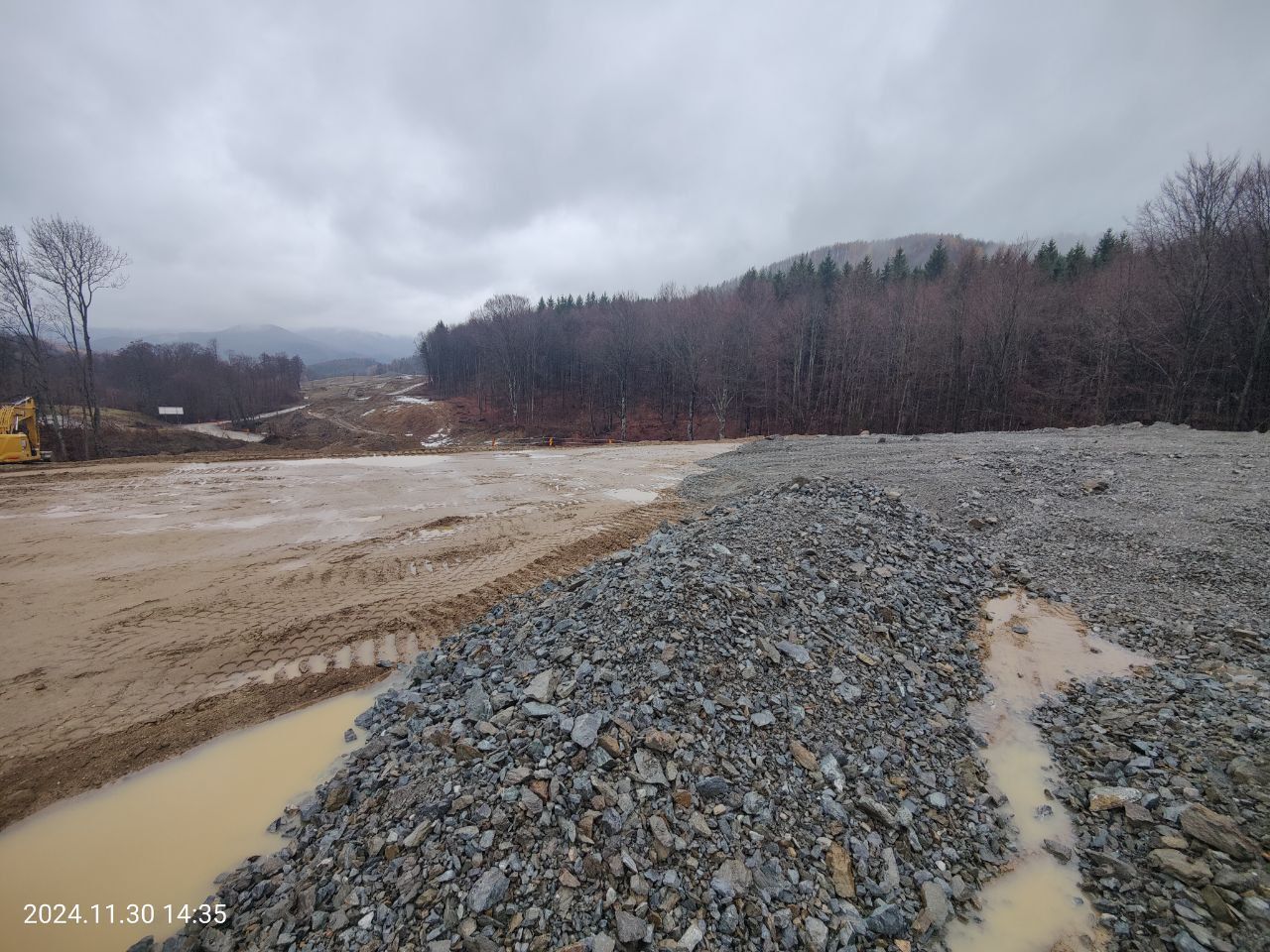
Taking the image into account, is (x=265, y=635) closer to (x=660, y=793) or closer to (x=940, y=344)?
(x=660, y=793)

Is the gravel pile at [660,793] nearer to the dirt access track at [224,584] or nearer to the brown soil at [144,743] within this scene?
the brown soil at [144,743]

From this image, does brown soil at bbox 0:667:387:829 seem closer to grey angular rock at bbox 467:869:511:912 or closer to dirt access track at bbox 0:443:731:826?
dirt access track at bbox 0:443:731:826

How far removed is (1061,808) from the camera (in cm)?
394

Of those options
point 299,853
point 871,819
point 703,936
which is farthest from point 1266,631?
point 299,853

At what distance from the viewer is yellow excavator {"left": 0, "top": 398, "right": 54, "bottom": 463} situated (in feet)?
63.4

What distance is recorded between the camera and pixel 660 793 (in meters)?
3.53

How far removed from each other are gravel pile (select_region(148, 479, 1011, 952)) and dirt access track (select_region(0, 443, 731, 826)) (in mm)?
1987

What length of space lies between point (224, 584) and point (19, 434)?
72.7 ft

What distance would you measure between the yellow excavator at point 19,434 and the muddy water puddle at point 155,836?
25.9 meters

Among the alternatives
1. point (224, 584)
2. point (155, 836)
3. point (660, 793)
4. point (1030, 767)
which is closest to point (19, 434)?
point (224, 584)

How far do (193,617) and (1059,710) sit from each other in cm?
1143

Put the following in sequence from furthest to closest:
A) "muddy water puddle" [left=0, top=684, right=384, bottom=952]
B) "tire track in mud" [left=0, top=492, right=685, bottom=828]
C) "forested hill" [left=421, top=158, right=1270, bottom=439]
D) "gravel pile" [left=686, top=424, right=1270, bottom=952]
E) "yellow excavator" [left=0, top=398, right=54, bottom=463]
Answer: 1. "forested hill" [left=421, top=158, right=1270, bottom=439]
2. "yellow excavator" [left=0, top=398, right=54, bottom=463]
3. "tire track in mud" [left=0, top=492, right=685, bottom=828]
4. "muddy water puddle" [left=0, top=684, right=384, bottom=952]
5. "gravel pile" [left=686, top=424, right=1270, bottom=952]

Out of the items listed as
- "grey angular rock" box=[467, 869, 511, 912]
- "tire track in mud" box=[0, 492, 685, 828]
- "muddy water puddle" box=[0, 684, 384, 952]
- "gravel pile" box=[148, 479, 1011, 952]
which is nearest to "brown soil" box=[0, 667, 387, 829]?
"tire track in mud" box=[0, 492, 685, 828]

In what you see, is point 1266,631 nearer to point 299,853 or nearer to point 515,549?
point 299,853
